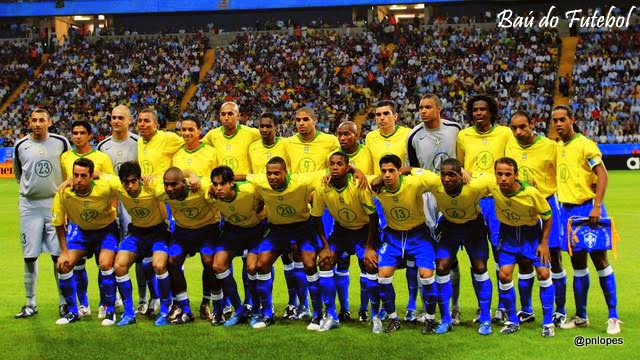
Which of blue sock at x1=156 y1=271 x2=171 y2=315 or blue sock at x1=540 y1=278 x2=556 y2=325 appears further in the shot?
blue sock at x1=156 y1=271 x2=171 y2=315

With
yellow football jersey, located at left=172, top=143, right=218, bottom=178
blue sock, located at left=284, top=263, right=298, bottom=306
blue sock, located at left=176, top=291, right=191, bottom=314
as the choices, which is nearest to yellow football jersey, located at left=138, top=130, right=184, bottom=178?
yellow football jersey, located at left=172, top=143, right=218, bottom=178

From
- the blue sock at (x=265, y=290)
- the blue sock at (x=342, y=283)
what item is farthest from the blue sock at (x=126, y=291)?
the blue sock at (x=342, y=283)

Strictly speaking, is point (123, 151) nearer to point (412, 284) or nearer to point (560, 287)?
point (412, 284)

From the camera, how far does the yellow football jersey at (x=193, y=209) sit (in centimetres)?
845

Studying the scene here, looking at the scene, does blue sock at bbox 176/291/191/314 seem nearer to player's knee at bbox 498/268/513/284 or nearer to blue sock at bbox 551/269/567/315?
player's knee at bbox 498/268/513/284

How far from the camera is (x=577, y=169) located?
7.84m

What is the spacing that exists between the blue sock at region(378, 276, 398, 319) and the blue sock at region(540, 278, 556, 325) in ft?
4.71

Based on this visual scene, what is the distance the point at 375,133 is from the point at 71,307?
12.7 feet

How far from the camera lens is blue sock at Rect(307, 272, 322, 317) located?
27.0ft

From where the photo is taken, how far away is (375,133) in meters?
9.34

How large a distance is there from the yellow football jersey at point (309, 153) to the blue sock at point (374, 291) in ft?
5.59

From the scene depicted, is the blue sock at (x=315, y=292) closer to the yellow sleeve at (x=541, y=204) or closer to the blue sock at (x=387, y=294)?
the blue sock at (x=387, y=294)

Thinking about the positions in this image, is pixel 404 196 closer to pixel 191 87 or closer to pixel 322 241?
pixel 322 241

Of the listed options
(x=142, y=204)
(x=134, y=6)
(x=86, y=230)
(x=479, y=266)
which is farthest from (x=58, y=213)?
(x=134, y=6)
